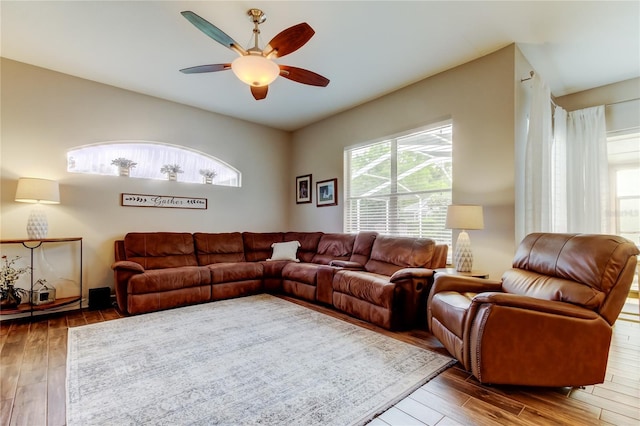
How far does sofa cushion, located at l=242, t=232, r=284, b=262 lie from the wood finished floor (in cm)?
273

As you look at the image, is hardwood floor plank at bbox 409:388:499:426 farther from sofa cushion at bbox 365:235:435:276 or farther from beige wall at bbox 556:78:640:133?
beige wall at bbox 556:78:640:133

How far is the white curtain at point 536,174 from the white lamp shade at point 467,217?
606 mm

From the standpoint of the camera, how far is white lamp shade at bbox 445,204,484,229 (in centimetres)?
287

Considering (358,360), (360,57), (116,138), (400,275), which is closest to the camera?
(358,360)

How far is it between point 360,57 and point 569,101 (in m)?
3.09

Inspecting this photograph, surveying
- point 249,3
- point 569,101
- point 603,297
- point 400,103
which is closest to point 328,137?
point 400,103

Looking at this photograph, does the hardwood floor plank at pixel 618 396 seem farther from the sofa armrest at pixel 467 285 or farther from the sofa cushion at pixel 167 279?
the sofa cushion at pixel 167 279

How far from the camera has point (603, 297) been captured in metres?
1.79

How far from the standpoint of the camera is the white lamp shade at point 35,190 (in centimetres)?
315

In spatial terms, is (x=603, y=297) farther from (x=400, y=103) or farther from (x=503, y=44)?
(x=400, y=103)

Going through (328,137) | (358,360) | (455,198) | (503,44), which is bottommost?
(358,360)

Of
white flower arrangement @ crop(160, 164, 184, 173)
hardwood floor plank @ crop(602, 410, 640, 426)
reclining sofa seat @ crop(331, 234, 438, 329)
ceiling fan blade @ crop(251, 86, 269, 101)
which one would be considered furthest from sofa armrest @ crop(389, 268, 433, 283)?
white flower arrangement @ crop(160, 164, 184, 173)

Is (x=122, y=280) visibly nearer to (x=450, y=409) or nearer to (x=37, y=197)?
(x=37, y=197)

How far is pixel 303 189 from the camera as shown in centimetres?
570
